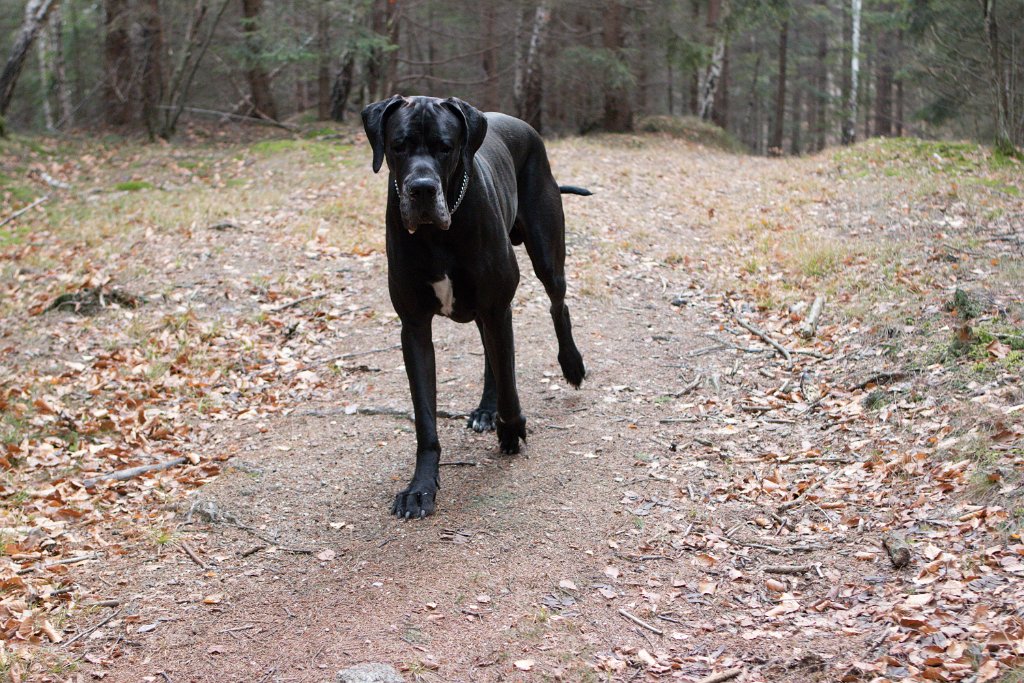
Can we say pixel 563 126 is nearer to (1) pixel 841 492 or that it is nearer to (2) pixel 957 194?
(2) pixel 957 194

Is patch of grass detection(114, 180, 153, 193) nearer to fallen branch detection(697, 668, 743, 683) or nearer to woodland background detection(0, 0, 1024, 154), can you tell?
woodland background detection(0, 0, 1024, 154)

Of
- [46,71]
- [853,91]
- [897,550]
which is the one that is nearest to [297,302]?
[897,550]

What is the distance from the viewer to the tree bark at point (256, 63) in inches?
609

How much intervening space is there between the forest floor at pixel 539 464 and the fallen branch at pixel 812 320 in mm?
70

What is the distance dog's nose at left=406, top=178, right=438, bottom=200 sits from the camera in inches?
148

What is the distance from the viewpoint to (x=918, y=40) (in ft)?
55.5

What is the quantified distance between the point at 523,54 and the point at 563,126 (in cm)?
356

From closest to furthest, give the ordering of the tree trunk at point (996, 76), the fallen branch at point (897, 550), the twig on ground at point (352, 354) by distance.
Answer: the fallen branch at point (897, 550) < the twig on ground at point (352, 354) < the tree trunk at point (996, 76)

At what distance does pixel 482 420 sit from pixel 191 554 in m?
1.97

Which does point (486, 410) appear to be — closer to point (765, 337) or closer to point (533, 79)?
point (765, 337)

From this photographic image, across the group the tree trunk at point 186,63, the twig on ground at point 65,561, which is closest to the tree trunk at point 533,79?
the tree trunk at point 186,63

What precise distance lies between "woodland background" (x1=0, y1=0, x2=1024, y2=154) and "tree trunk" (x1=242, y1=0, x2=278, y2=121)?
0.03m

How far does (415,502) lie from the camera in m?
4.28

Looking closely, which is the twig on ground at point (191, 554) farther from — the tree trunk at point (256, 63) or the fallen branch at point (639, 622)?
the tree trunk at point (256, 63)
